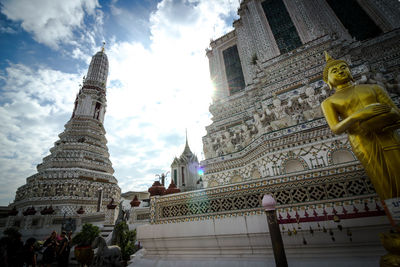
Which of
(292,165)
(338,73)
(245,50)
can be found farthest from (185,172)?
(338,73)

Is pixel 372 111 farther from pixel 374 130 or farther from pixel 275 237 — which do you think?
pixel 275 237

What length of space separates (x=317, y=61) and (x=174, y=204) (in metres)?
14.8

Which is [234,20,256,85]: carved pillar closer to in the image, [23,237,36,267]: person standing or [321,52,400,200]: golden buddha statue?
[321,52,400,200]: golden buddha statue

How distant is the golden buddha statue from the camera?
2.52 m

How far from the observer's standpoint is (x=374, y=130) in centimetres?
270

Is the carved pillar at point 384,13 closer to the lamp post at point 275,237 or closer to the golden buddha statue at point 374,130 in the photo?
the golden buddha statue at point 374,130

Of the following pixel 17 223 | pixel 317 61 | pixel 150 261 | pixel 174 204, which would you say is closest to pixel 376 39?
pixel 317 61

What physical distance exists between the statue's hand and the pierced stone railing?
1.32m

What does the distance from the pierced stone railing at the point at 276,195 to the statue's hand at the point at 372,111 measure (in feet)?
4.32

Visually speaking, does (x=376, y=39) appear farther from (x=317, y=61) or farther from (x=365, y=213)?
(x=365, y=213)

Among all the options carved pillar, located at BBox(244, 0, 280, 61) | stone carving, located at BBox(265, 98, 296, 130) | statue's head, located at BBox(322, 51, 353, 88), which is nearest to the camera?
statue's head, located at BBox(322, 51, 353, 88)

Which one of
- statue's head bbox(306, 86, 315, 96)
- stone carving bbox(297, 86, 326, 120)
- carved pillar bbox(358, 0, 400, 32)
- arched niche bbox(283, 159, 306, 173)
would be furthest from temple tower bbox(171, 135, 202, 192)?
carved pillar bbox(358, 0, 400, 32)

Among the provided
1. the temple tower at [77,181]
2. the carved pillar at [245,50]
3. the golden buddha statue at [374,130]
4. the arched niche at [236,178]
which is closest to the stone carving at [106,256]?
the golden buddha statue at [374,130]

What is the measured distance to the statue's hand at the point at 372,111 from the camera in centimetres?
252
